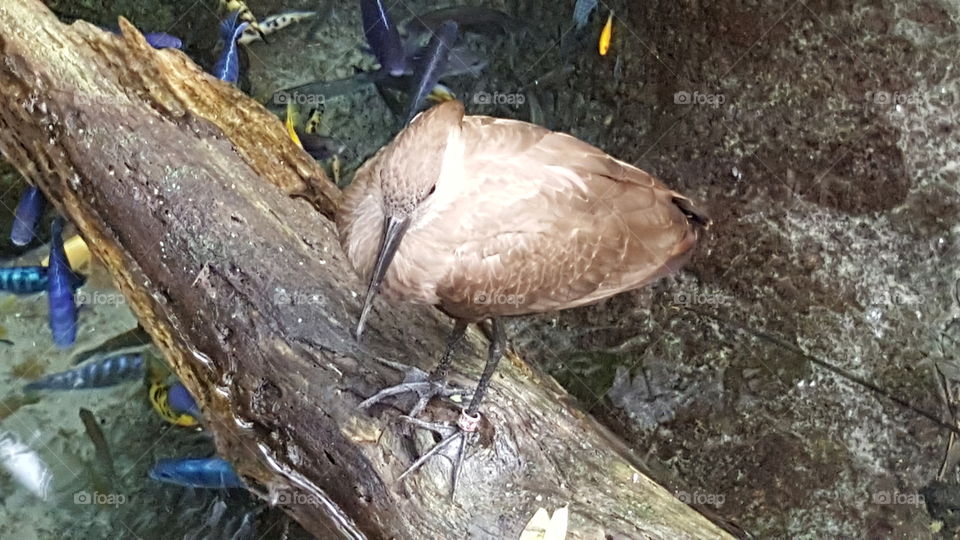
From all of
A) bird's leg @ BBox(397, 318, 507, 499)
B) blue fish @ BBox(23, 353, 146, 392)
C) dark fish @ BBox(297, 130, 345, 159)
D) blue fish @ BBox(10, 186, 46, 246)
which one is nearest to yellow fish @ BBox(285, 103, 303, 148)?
dark fish @ BBox(297, 130, 345, 159)

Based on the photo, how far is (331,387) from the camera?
2.32 meters

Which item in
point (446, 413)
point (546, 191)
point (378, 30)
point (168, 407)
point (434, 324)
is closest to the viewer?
point (546, 191)

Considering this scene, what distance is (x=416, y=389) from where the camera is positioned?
239 cm

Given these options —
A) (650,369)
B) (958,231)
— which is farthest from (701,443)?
(958,231)

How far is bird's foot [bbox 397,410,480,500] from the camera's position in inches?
89.8

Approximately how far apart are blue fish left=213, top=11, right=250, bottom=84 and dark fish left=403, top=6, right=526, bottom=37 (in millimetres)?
687

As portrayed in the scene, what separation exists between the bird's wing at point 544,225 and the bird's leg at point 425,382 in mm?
248

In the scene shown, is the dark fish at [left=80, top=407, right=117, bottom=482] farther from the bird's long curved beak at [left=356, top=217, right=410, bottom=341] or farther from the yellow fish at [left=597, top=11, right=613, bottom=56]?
the yellow fish at [left=597, top=11, right=613, bottom=56]

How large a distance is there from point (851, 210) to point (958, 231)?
405mm

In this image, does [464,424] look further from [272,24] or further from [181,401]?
[272,24]

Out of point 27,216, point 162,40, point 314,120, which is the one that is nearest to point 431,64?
point 314,120

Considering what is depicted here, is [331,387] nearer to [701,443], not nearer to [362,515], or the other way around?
[362,515]

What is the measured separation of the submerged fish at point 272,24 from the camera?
137 inches

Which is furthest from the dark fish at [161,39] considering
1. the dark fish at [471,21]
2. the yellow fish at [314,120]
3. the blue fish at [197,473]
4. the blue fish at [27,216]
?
the blue fish at [197,473]
